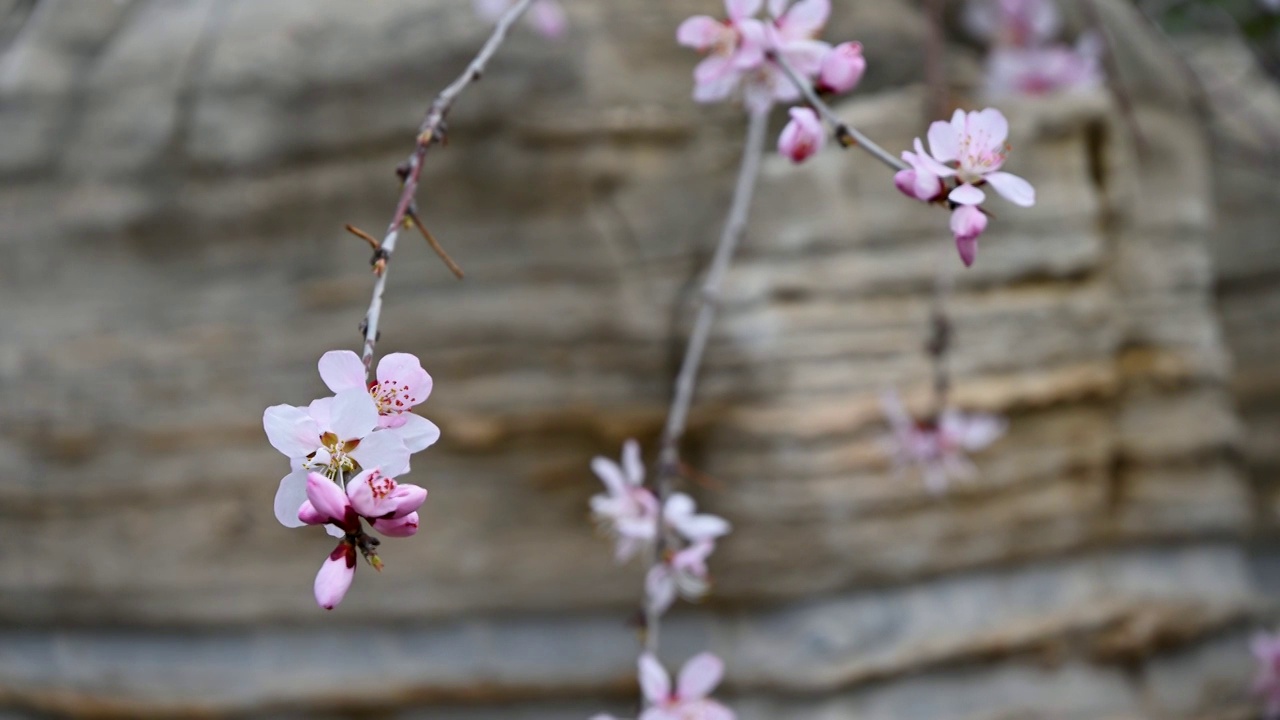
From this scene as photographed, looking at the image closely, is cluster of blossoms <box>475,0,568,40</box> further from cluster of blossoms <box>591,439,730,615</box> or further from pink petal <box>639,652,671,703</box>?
pink petal <box>639,652,671,703</box>

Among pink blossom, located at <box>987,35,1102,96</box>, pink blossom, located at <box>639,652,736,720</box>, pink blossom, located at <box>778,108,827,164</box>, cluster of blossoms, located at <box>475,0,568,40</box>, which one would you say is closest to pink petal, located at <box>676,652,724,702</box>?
pink blossom, located at <box>639,652,736,720</box>

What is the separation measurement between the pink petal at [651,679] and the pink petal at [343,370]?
0.38 m

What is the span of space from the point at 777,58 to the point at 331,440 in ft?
1.21

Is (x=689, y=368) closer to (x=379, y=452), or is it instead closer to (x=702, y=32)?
(x=702, y=32)

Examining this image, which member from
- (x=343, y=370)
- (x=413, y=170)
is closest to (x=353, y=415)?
(x=343, y=370)

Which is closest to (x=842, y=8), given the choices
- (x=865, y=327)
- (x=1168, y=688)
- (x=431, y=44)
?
(x=865, y=327)

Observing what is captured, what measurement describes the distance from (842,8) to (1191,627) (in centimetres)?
96

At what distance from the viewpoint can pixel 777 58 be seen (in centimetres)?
61

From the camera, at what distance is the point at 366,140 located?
1101 millimetres

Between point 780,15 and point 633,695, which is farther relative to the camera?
point 633,695

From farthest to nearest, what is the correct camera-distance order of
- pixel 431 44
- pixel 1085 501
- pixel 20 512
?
pixel 1085 501
pixel 20 512
pixel 431 44

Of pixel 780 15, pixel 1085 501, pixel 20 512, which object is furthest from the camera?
pixel 1085 501

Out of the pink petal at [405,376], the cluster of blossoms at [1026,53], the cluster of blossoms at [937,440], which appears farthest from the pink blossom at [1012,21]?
the pink petal at [405,376]

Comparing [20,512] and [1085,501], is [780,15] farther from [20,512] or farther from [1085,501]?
[20,512]
